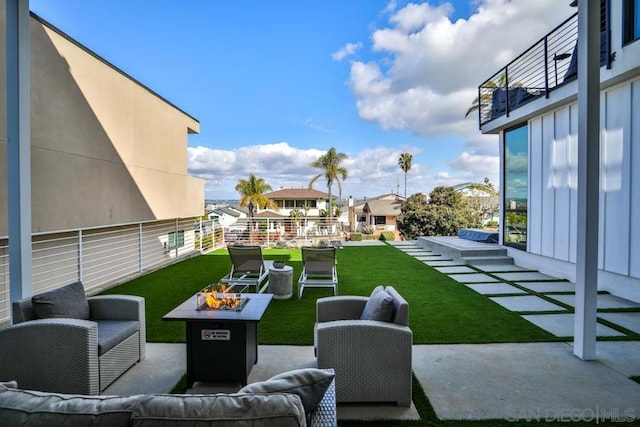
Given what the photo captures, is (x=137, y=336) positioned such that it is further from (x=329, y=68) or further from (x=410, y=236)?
(x=410, y=236)

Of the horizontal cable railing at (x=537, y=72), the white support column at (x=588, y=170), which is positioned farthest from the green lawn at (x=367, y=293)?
the horizontal cable railing at (x=537, y=72)

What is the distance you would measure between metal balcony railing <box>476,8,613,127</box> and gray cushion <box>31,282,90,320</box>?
27.6ft

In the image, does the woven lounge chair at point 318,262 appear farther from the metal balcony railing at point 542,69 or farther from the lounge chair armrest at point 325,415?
the metal balcony railing at point 542,69

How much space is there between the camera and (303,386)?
1.50 metres

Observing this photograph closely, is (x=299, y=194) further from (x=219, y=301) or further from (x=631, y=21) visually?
(x=219, y=301)

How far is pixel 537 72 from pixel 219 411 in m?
10.2

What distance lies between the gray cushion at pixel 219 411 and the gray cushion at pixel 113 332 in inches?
84.3

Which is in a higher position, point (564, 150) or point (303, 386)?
point (564, 150)

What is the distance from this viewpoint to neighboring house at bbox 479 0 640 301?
5.88 metres

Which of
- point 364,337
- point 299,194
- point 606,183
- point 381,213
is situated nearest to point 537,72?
point 606,183

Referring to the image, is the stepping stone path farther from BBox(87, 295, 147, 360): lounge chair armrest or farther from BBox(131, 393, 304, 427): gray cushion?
BBox(87, 295, 147, 360): lounge chair armrest

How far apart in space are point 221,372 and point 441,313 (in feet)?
11.1

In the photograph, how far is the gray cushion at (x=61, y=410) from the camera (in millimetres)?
1215

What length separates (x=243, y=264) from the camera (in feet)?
22.0
